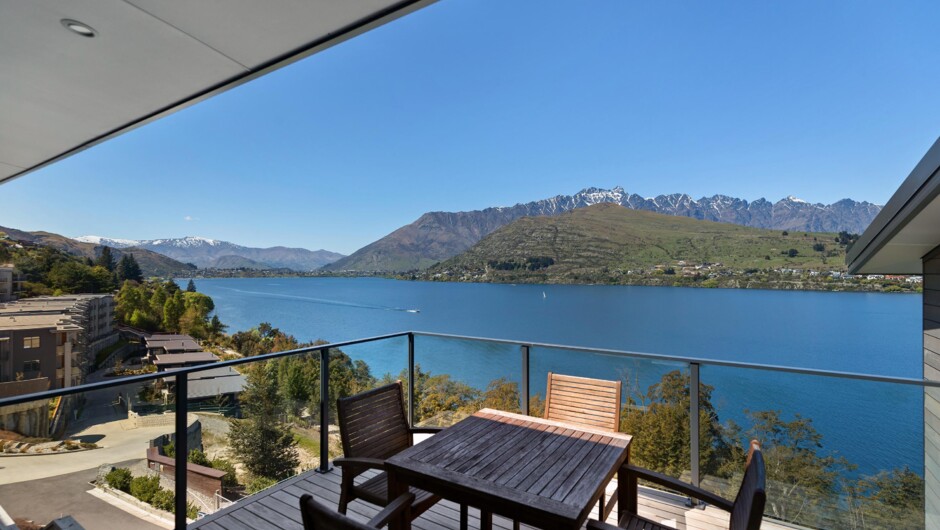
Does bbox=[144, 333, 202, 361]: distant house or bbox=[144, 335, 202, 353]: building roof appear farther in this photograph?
bbox=[144, 335, 202, 353]: building roof

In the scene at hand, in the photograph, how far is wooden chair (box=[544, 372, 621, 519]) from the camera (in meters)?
2.81

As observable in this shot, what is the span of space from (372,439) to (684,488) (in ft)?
5.62

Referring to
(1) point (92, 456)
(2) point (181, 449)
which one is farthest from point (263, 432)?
(1) point (92, 456)

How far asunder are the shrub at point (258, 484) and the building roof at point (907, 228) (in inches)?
178

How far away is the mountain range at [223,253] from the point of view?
58.0 metres

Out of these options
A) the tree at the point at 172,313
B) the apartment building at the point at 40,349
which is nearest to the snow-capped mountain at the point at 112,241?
the tree at the point at 172,313

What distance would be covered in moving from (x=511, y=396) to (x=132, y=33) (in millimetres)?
3458

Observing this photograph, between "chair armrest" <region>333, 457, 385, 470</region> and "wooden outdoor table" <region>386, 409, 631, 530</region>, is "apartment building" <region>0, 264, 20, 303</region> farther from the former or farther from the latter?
"wooden outdoor table" <region>386, 409, 631, 530</region>

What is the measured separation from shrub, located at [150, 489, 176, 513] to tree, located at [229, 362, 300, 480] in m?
0.54

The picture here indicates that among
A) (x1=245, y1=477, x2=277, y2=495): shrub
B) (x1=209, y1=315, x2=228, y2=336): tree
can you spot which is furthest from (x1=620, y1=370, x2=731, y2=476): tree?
(x1=209, y1=315, x2=228, y2=336): tree

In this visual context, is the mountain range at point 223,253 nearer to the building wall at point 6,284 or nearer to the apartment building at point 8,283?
the apartment building at point 8,283

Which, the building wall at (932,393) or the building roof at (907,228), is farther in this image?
the building wall at (932,393)

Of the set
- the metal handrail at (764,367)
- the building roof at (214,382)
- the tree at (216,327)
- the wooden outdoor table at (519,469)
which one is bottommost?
the tree at (216,327)

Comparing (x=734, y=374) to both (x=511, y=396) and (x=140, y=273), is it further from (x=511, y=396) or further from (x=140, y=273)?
(x=140, y=273)
